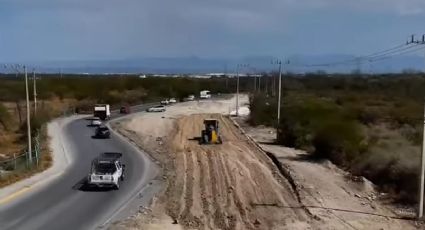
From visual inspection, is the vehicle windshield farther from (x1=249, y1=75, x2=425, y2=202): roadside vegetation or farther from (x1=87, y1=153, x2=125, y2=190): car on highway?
(x1=249, y1=75, x2=425, y2=202): roadside vegetation

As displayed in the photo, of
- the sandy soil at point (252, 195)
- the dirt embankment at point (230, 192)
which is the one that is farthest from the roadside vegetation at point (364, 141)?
the dirt embankment at point (230, 192)

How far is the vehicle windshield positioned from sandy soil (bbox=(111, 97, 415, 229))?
3.76 m

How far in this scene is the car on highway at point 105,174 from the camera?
130 feet

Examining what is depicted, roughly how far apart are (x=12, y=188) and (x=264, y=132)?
47.6m

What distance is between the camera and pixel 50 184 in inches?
1667

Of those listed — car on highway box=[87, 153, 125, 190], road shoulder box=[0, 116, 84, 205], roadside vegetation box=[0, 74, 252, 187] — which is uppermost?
car on highway box=[87, 153, 125, 190]

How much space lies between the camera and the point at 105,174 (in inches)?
1572

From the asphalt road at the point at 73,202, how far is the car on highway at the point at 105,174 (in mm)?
482

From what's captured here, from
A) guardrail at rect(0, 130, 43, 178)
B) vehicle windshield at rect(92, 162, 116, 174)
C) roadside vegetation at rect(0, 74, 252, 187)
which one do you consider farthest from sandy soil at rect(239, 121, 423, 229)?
roadside vegetation at rect(0, 74, 252, 187)

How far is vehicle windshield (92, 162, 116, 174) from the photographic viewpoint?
133 ft

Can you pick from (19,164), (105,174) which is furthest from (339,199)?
(19,164)

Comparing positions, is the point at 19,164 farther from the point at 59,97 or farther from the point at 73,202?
the point at 59,97

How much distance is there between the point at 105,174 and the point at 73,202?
4739 millimetres

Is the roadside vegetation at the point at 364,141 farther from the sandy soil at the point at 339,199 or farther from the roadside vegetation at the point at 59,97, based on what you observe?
the roadside vegetation at the point at 59,97
